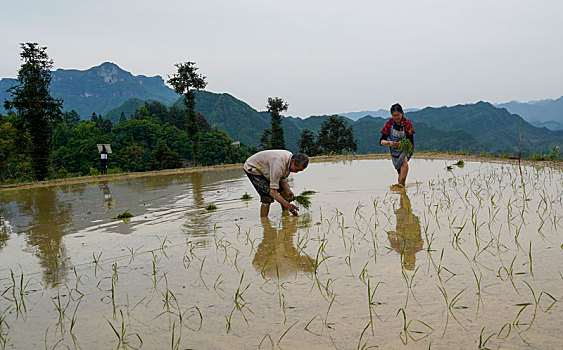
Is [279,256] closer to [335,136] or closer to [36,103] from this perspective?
[36,103]

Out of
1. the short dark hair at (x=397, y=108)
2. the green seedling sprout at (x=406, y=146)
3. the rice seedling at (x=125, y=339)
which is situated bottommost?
the rice seedling at (x=125, y=339)

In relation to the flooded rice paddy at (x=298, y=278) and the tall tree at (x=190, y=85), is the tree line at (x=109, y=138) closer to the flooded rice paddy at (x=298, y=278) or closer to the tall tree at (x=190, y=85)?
the tall tree at (x=190, y=85)

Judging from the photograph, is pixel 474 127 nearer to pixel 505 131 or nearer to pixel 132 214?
pixel 505 131

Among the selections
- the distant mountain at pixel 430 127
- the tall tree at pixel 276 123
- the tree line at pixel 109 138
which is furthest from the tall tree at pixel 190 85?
the distant mountain at pixel 430 127

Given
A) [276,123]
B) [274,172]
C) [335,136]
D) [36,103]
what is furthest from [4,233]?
[335,136]

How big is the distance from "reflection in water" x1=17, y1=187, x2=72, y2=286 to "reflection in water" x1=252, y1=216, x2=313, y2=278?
1878mm

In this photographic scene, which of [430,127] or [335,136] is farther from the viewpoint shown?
[430,127]

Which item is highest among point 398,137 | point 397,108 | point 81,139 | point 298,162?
point 81,139

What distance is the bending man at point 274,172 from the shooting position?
17.5 feet

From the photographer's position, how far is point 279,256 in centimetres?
386

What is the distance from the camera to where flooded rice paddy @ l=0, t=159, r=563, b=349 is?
7.63ft

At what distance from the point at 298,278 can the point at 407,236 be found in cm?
160

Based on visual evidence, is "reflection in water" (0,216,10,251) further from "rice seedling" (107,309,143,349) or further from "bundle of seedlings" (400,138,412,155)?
"bundle of seedlings" (400,138,412,155)

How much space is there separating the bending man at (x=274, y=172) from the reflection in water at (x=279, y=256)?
555mm
